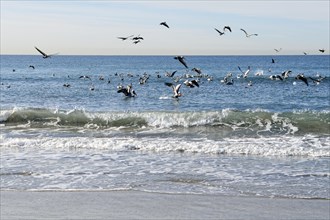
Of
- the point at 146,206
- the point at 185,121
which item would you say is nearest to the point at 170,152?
the point at 146,206

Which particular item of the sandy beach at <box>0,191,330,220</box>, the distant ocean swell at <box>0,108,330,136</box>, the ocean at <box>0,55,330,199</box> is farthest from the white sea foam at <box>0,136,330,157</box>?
the sandy beach at <box>0,191,330,220</box>

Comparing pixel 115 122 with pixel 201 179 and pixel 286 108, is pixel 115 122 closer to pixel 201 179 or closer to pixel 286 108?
pixel 286 108

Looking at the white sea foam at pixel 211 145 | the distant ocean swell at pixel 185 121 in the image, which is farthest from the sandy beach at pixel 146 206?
the distant ocean swell at pixel 185 121

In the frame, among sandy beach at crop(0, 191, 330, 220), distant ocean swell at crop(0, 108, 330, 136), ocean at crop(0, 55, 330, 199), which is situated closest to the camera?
sandy beach at crop(0, 191, 330, 220)

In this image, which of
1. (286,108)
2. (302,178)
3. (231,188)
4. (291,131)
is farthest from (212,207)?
(286,108)

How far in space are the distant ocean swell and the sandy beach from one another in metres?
12.7

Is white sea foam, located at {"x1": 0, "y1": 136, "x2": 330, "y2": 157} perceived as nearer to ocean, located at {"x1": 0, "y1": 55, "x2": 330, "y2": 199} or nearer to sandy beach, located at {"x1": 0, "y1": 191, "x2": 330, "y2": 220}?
ocean, located at {"x1": 0, "y1": 55, "x2": 330, "y2": 199}

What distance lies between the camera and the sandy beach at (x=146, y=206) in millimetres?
10172

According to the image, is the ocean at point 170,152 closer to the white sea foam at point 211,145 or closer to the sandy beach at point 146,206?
the white sea foam at point 211,145

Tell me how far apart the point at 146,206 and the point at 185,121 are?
677 inches

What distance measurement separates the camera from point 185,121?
2800 cm

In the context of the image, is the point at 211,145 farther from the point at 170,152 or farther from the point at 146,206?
the point at 146,206

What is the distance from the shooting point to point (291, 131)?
2469 centimetres

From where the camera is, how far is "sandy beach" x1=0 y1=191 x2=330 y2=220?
33.4 feet
